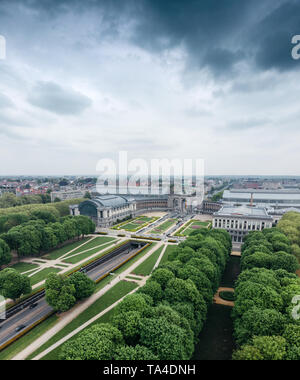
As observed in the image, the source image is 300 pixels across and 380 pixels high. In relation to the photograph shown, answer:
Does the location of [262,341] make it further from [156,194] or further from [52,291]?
[156,194]

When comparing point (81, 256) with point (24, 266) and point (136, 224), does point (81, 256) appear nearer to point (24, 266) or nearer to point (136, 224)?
point (24, 266)

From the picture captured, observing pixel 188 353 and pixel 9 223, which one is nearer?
pixel 188 353

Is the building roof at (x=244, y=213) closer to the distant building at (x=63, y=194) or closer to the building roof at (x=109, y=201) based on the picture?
the building roof at (x=109, y=201)

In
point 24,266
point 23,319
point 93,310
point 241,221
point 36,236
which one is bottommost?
point 23,319

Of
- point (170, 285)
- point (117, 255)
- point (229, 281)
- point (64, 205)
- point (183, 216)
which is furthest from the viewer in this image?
point (183, 216)

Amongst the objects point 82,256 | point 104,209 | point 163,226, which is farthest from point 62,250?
point 163,226

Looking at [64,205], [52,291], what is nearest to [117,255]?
[52,291]
